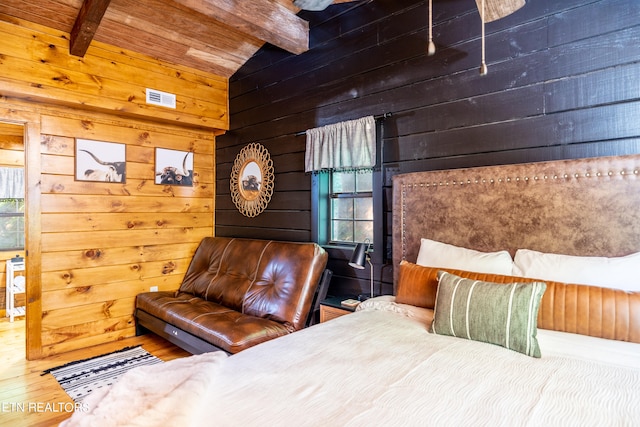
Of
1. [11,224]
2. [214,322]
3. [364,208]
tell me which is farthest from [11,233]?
[364,208]

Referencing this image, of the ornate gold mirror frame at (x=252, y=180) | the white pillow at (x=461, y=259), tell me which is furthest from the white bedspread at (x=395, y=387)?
the ornate gold mirror frame at (x=252, y=180)

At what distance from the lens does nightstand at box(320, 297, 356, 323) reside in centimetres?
265

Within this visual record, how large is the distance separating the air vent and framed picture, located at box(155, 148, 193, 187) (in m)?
0.47

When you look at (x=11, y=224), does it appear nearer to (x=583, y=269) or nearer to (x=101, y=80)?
(x=101, y=80)

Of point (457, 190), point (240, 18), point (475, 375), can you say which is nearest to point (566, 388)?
point (475, 375)

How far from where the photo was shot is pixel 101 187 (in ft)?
11.6

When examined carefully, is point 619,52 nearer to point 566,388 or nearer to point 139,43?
point 566,388

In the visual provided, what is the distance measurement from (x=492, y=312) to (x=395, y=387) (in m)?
0.66

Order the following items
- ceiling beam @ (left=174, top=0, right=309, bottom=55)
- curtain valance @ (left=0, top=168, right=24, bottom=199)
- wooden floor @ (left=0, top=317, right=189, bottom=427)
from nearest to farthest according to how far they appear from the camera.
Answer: wooden floor @ (left=0, top=317, right=189, bottom=427) < ceiling beam @ (left=174, top=0, right=309, bottom=55) < curtain valance @ (left=0, top=168, right=24, bottom=199)

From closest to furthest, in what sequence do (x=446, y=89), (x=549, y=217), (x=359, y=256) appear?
(x=549, y=217) < (x=446, y=89) < (x=359, y=256)

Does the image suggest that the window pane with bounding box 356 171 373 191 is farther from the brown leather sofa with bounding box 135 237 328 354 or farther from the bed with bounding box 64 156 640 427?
the brown leather sofa with bounding box 135 237 328 354

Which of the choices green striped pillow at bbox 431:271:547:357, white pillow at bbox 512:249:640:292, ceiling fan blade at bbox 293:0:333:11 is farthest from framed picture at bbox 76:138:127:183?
white pillow at bbox 512:249:640:292

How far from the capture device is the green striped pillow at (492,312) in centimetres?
154

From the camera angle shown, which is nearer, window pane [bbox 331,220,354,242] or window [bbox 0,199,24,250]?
window pane [bbox 331,220,354,242]
